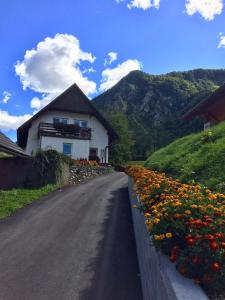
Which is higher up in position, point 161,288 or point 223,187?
point 223,187

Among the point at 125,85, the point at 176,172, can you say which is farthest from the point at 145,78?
the point at 176,172

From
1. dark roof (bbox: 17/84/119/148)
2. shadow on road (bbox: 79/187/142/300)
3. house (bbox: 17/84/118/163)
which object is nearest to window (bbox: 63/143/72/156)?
house (bbox: 17/84/118/163)

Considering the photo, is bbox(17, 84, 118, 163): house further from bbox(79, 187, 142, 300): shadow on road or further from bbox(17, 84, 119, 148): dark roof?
bbox(79, 187, 142, 300): shadow on road

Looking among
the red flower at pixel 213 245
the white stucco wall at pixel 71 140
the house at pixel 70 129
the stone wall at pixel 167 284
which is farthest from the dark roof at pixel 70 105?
the red flower at pixel 213 245

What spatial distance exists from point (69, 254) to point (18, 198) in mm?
8373

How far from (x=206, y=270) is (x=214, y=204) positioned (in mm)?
1311

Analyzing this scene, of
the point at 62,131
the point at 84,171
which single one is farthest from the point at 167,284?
the point at 62,131

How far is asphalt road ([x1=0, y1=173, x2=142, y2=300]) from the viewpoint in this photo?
21.2 feet

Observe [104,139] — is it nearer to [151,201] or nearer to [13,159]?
[13,159]

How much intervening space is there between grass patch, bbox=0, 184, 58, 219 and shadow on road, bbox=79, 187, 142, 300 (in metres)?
4.12

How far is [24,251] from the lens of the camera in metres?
8.70

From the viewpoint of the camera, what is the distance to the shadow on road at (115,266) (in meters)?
6.29

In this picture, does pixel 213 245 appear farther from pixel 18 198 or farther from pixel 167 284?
pixel 18 198

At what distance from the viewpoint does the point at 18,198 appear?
16188mm
